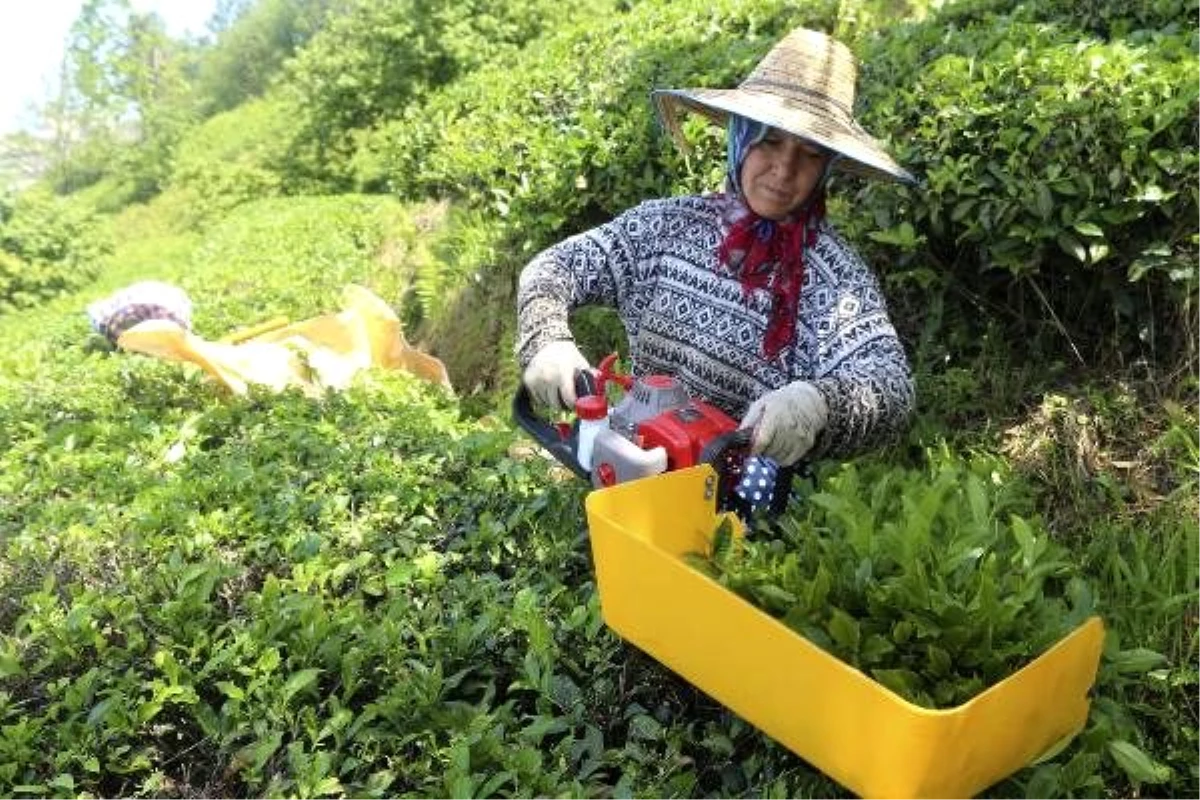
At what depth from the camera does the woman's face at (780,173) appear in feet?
8.32

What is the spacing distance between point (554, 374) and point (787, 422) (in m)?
0.56

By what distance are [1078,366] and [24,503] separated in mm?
3087

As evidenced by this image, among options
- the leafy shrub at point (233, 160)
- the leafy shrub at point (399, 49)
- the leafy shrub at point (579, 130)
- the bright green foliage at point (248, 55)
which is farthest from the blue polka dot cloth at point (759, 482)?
the bright green foliage at point (248, 55)

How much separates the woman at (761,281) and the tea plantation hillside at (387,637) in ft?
0.83

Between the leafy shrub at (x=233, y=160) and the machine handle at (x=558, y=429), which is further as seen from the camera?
the leafy shrub at (x=233, y=160)

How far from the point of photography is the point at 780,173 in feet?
8.38

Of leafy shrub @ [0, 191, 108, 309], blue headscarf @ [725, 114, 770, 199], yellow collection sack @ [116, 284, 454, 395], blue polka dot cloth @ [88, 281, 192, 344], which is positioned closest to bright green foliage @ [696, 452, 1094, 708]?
blue headscarf @ [725, 114, 770, 199]

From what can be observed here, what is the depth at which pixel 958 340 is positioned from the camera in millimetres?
3367

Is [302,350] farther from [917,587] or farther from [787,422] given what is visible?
[917,587]

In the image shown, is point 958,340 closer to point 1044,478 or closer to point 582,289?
point 1044,478

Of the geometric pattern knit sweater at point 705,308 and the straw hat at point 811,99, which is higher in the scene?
the straw hat at point 811,99

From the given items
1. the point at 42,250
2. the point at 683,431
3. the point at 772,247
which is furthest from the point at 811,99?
the point at 42,250

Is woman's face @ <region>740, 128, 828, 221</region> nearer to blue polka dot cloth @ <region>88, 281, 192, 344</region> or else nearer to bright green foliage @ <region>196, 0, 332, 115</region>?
blue polka dot cloth @ <region>88, 281, 192, 344</region>

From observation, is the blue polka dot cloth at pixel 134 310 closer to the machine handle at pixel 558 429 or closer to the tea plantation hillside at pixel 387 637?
the tea plantation hillside at pixel 387 637
